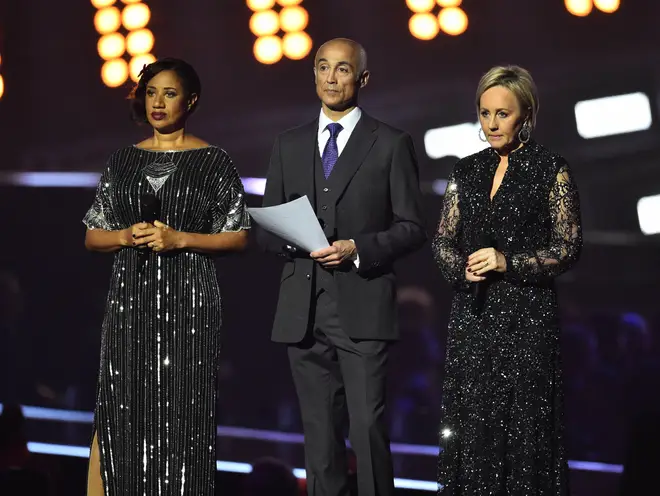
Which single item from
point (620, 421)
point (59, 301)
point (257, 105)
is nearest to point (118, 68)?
point (257, 105)

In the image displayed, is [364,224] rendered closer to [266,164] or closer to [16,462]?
[266,164]

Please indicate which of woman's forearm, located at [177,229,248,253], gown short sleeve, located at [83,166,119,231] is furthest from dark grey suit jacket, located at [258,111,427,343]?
gown short sleeve, located at [83,166,119,231]

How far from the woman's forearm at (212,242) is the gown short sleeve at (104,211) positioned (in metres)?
0.25

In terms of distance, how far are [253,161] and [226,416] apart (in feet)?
3.69

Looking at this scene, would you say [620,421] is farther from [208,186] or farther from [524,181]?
[208,186]

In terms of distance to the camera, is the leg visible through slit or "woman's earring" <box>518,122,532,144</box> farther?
the leg visible through slit

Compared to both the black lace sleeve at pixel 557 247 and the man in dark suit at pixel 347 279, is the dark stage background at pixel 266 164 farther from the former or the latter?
the black lace sleeve at pixel 557 247

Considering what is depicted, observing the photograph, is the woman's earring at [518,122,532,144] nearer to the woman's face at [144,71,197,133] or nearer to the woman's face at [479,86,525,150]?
the woman's face at [479,86,525,150]

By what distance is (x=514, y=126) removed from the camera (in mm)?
2908

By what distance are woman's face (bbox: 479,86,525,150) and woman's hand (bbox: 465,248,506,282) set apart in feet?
1.05

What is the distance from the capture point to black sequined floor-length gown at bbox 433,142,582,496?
111 inches

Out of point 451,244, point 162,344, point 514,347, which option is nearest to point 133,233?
point 162,344

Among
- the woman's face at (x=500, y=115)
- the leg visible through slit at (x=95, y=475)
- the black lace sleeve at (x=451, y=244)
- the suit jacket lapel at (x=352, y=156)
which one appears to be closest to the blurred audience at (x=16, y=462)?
the leg visible through slit at (x=95, y=475)

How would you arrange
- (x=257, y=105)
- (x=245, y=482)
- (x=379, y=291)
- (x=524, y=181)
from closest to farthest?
1. (x=524, y=181)
2. (x=379, y=291)
3. (x=245, y=482)
4. (x=257, y=105)
